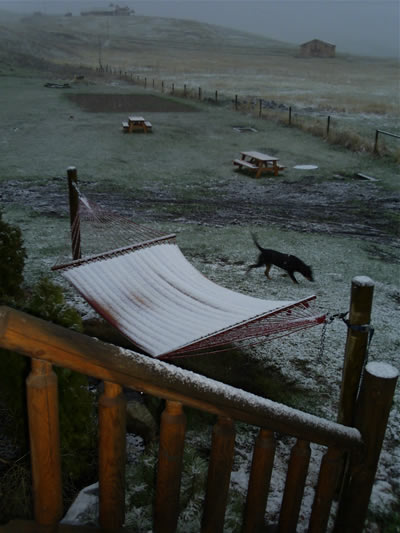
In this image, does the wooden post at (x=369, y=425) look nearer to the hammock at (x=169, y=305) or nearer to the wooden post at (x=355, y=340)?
the wooden post at (x=355, y=340)

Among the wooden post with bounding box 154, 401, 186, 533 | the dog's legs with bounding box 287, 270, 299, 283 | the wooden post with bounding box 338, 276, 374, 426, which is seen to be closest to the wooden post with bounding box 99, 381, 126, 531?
the wooden post with bounding box 154, 401, 186, 533

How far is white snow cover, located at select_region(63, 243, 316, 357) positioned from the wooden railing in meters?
1.68

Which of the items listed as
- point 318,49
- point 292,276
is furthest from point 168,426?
point 318,49

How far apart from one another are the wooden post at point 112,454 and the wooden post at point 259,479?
1.50 feet

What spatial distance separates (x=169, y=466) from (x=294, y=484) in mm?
666

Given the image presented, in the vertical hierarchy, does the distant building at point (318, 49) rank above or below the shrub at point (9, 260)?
Result: above

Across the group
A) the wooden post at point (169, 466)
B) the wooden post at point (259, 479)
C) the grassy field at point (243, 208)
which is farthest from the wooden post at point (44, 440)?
the grassy field at point (243, 208)

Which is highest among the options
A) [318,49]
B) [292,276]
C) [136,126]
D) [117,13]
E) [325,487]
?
[117,13]

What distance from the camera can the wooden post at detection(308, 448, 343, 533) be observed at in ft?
5.99

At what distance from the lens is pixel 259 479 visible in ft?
5.42

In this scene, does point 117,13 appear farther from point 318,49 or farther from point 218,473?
point 218,473

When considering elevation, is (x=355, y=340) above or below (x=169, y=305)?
above

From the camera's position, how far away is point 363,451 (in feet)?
6.36

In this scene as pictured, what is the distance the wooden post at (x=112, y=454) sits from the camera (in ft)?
4.13
